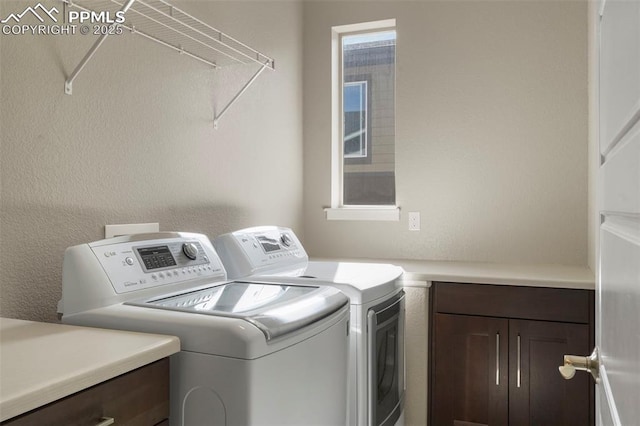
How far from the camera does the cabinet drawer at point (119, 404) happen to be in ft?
2.59

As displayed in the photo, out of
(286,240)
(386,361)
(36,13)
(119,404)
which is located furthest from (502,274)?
(36,13)

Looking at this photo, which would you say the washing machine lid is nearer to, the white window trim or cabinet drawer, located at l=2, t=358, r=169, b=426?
cabinet drawer, located at l=2, t=358, r=169, b=426

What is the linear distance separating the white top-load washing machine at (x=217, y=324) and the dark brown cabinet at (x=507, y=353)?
36.2 inches

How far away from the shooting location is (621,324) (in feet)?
1.88

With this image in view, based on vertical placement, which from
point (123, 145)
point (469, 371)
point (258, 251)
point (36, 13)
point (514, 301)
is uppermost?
point (36, 13)

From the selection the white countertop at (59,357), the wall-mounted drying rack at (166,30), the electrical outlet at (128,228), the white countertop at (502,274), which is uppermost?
the wall-mounted drying rack at (166,30)

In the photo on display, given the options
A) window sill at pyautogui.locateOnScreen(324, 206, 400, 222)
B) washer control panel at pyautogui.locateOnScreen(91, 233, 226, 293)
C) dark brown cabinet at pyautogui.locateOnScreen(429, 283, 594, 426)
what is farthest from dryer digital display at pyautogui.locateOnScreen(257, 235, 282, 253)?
window sill at pyautogui.locateOnScreen(324, 206, 400, 222)

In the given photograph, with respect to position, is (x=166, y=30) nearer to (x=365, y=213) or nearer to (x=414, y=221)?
(x=365, y=213)

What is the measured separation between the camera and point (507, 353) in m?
2.15

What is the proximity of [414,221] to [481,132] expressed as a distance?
2.02 ft

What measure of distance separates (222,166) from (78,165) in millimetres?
777

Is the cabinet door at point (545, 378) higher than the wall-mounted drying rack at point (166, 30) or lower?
lower

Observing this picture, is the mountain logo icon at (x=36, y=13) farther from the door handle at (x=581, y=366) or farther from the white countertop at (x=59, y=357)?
the door handle at (x=581, y=366)

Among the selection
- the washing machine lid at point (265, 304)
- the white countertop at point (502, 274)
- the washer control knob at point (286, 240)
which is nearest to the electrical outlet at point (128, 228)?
the washing machine lid at point (265, 304)
